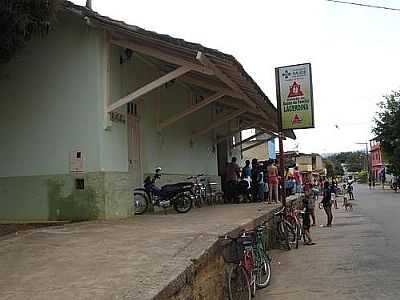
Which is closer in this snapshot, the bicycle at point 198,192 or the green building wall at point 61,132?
the green building wall at point 61,132

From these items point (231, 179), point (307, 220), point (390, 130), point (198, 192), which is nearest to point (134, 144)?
point (198, 192)

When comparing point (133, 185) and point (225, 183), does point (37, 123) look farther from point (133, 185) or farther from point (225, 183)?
point (225, 183)

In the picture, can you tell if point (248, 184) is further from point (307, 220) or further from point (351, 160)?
point (351, 160)

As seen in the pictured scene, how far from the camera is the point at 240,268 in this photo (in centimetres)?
809

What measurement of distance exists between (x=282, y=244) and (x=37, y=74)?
768 cm

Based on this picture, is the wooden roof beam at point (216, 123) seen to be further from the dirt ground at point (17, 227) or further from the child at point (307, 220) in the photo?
the dirt ground at point (17, 227)

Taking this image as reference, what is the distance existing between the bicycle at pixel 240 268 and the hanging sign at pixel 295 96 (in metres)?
8.48

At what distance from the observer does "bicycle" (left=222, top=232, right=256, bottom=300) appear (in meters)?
7.84

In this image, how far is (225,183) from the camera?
19.5 metres

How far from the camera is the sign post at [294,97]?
16.1 m

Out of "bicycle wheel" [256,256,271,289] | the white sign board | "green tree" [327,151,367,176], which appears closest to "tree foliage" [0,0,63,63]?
the white sign board

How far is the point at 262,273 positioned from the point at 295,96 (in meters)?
7.76

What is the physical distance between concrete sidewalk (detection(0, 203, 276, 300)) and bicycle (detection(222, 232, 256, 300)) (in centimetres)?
35

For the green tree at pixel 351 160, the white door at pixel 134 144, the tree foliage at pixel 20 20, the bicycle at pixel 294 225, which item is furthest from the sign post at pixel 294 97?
the green tree at pixel 351 160
